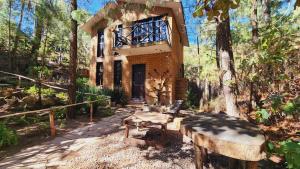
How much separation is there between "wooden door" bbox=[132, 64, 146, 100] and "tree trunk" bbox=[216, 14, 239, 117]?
10365 mm

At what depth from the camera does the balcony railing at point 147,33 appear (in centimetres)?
1373

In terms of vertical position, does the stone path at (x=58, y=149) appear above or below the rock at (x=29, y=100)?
below

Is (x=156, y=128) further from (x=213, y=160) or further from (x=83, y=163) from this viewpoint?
(x=83, y=163)

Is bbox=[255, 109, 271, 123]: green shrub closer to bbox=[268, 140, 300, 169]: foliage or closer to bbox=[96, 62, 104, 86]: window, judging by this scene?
bbox=[268, 140, 300, 169]: foliage

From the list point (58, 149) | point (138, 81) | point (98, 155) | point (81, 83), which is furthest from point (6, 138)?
point (81, 83)

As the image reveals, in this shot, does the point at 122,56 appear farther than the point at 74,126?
Yes

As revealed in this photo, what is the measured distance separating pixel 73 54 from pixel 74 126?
10.8ft

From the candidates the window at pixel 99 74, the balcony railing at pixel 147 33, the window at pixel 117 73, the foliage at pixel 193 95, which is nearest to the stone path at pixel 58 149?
the balcony railing at pixel 147 33

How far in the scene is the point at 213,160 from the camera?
5277 mm

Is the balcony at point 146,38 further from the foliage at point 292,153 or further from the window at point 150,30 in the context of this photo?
the foliage at point 292,153

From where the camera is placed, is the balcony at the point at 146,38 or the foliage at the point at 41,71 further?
the balcony at the point at 146,38

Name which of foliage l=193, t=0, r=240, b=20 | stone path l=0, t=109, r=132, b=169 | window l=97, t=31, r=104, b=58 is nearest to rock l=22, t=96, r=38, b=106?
stone path l=0, t=109, r=132, b=169

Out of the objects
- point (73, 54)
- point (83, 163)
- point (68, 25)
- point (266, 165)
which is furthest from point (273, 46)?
point (68, 25)

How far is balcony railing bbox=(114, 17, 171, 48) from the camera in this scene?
541 inches
